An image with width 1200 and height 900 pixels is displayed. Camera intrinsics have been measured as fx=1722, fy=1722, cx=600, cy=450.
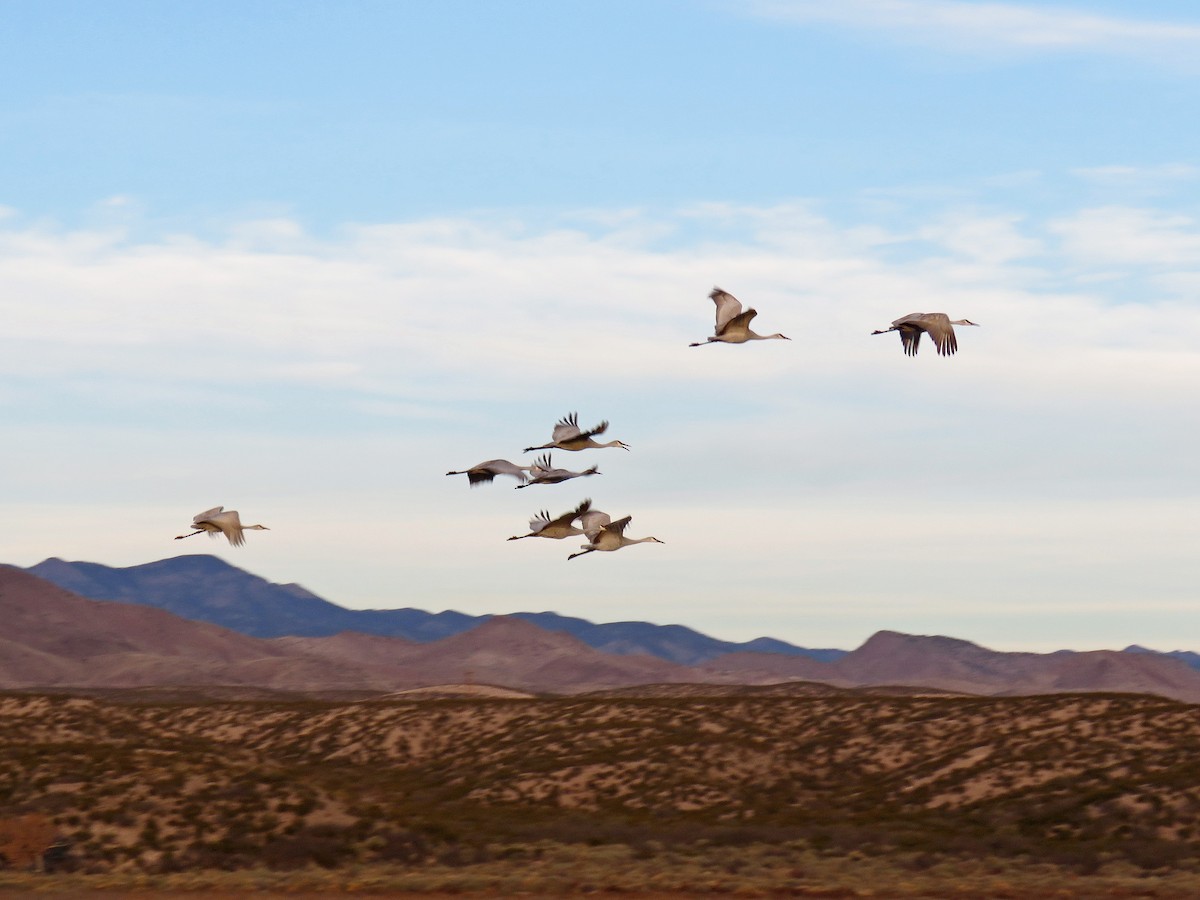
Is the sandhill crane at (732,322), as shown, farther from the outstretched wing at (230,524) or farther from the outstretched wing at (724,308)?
the outstretched wing at (230,524)

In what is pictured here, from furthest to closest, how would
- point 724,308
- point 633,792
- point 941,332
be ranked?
1. point 633,792
2. point 724,308
3. point 941,332

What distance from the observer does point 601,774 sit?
6347 cm

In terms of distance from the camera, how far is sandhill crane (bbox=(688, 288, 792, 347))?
35.3 m

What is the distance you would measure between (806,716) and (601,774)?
13.7 metres

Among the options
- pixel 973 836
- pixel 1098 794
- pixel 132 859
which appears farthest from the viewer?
pixel 1098 794

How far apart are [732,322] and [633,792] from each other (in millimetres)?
29399

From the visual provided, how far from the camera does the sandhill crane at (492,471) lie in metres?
34.8

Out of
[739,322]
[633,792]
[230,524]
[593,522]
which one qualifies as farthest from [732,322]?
[633,792]

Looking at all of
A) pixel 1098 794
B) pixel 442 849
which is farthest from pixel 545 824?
pixel 1098 794

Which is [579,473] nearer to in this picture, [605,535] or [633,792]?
[605,535]

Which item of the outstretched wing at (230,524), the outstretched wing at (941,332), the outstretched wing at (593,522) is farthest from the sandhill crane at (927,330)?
the outstretched wing at (230,524)

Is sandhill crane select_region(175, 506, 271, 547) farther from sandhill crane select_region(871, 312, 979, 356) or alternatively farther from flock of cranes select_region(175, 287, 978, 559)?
sandhill crane select_region(871, 312, 979, 356)

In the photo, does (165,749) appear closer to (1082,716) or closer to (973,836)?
(973,836)

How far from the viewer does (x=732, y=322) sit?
116ft
